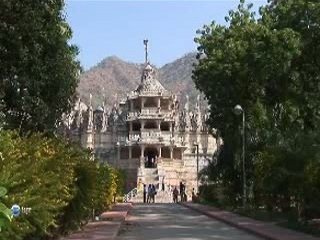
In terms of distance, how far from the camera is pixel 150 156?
8331 cm

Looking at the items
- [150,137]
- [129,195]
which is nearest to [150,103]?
[150,137]

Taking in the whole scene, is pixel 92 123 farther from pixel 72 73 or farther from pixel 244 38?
pixel 72 73

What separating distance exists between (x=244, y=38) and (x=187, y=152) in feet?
172

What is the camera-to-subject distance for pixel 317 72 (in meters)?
30.8

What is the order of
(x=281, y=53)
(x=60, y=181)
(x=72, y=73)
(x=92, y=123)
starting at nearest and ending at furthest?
1. (x=60, y=181)
2. (x=72, y=73)
3. (x=281, y=53)
4. (x=92, y=123)

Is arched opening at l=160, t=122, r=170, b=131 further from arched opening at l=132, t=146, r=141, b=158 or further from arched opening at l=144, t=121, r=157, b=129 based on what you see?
arched opening at l=132, t=146, r=141, b=158

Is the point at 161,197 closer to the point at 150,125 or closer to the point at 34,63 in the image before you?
the point at 150,125

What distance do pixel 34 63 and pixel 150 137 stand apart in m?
62.7

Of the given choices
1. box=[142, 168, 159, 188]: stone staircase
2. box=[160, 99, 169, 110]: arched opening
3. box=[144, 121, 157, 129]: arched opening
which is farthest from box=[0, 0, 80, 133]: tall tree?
box=[160, 99, 169, 110]: arched opening

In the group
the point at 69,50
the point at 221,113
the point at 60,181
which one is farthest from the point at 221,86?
the point at 60,181

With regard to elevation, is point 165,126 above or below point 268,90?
above

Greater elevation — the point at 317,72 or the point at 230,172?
the point at 317,72

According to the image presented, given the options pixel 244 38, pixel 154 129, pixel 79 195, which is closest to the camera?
pixel 79 195

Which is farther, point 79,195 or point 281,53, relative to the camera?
point 281,53
